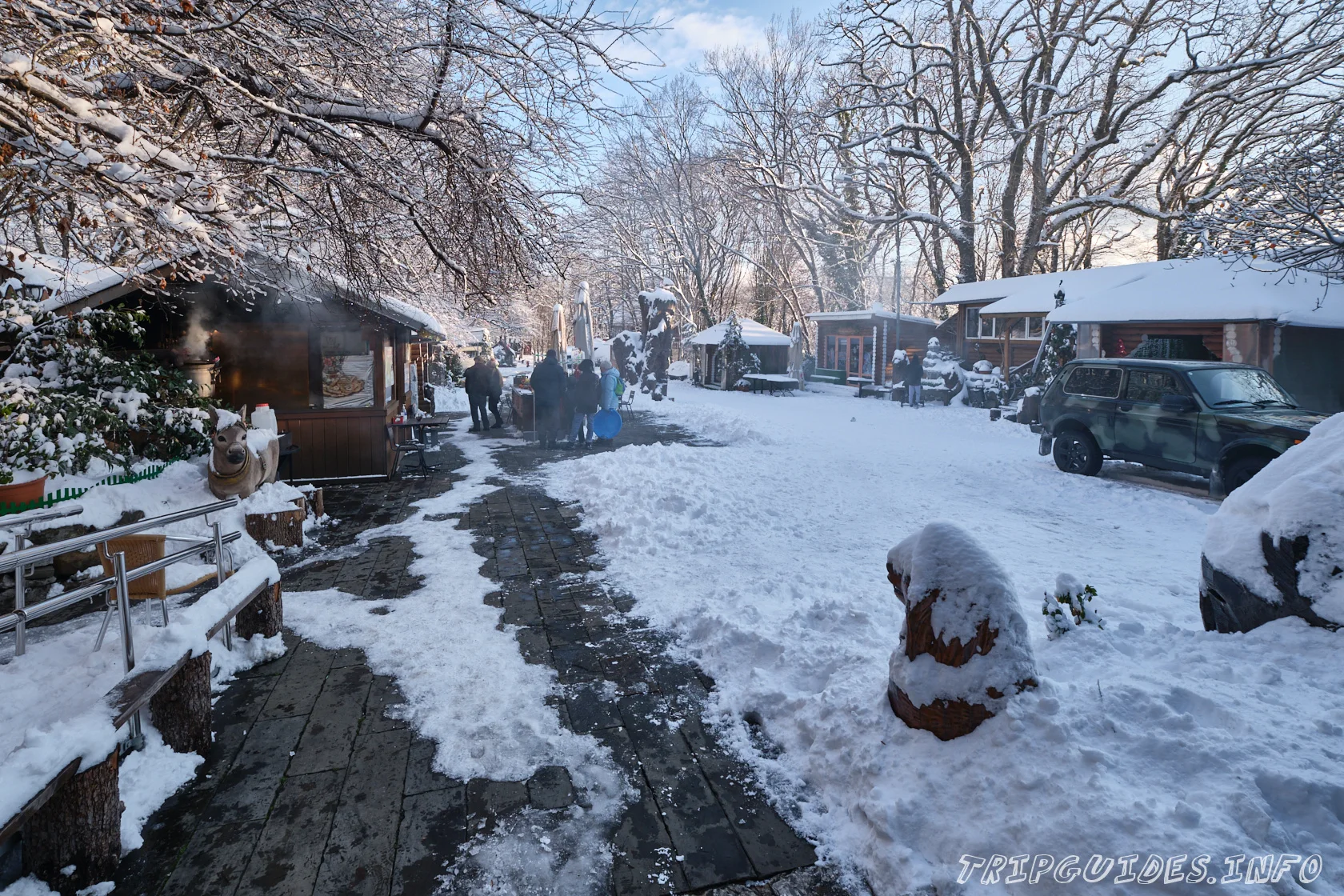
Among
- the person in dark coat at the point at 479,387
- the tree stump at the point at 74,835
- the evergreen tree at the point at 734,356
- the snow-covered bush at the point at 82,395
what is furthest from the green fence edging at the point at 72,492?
the evergreen tree at the point at 734,356

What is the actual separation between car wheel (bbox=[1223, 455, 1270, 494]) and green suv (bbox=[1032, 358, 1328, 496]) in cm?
1

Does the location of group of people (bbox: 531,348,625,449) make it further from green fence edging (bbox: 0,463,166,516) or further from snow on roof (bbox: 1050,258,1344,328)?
snow on roof (bbox: 1050,258,1344,328)

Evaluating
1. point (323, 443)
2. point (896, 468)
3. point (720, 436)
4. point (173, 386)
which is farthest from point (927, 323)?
point (173, 386)

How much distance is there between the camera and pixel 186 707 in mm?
3619

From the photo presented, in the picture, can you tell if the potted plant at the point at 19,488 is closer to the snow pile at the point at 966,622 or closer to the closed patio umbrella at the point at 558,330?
the snow pile at the point at 966,622

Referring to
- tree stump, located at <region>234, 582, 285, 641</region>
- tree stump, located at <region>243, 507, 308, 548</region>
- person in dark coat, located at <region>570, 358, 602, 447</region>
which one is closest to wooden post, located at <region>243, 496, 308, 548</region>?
tree stump, located at <region>243, 507, 308, 548</region>

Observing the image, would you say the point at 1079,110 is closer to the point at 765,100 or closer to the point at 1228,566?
the point at 765,100

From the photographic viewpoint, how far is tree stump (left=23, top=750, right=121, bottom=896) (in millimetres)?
2697

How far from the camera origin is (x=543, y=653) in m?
4.93

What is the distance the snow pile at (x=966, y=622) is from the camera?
3.12 m

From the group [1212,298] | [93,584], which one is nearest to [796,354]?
[1212,298]

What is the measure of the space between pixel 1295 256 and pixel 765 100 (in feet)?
93.9

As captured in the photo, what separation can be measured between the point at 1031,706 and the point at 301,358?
37.0 ft

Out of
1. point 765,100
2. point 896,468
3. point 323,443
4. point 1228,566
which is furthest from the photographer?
point 765,100
